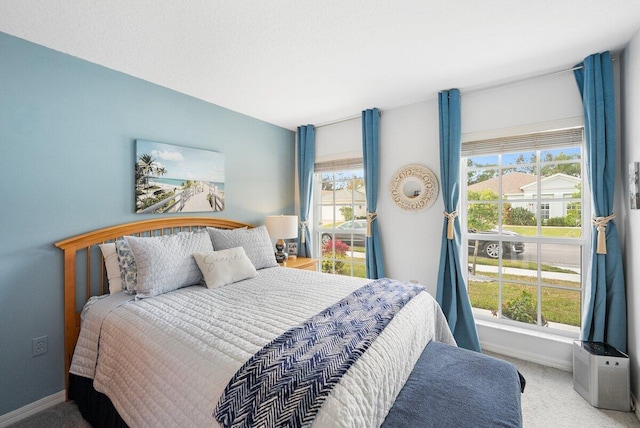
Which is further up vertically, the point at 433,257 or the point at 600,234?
the point at 600,234

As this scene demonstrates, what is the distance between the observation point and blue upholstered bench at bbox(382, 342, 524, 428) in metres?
1.12

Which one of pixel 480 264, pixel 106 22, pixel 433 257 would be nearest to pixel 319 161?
pixel 433 257

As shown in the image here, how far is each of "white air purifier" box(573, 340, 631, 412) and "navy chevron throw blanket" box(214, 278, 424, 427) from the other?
1.62m

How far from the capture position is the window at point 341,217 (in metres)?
3.60

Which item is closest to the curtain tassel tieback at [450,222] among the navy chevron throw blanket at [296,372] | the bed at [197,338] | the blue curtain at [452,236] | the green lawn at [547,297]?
the blue curtain at [452,236]

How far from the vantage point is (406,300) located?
6.01 feet

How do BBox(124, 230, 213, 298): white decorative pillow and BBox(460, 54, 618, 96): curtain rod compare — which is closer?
BBox(124, 230, 213, 298): white decorative pillow

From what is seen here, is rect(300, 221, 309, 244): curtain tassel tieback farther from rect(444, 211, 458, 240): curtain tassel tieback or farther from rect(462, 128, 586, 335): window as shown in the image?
rect(462, 128, 586, 335): window

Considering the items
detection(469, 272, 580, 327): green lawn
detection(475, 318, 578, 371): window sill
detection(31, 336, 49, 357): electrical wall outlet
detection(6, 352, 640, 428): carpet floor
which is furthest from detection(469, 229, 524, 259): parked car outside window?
detection(31, 336, 49, 357): electrical wall outlet

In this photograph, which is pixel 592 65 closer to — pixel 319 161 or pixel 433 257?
pixel 433 257

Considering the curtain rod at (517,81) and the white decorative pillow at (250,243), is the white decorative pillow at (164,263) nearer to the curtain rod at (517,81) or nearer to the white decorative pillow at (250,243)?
the white decorative pillow at (250,243)

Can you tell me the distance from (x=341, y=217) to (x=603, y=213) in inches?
97.8

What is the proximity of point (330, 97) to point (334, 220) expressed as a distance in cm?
160

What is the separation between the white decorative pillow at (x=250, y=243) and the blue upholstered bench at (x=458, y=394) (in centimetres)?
170
